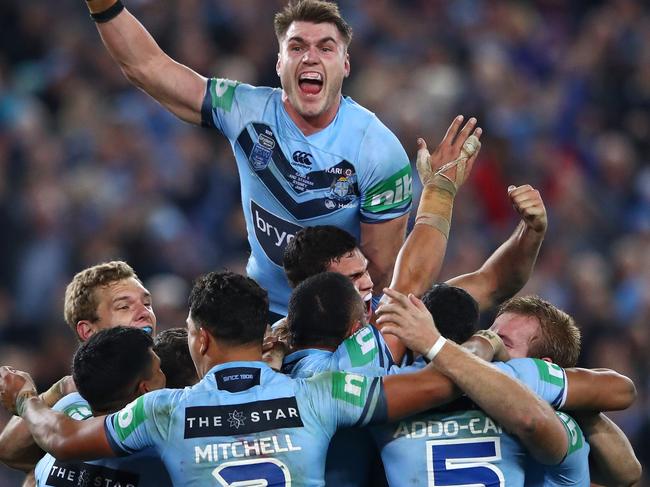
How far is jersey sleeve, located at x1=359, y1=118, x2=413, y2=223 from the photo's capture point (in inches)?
215

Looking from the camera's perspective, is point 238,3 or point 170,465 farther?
point 238,3

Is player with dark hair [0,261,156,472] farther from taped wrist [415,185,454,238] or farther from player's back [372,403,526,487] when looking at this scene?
player's back [372,403,526,487]

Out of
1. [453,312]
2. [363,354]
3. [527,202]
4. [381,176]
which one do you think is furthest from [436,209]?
[363,354]

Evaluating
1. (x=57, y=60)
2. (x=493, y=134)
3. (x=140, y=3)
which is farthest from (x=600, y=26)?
(x=57, y=60)

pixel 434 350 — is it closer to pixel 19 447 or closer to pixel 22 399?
pixel 22 399

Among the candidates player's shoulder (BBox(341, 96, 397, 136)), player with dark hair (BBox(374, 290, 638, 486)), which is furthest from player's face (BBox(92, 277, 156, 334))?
player with dark hair (BBox(374, 290, 638, 486))

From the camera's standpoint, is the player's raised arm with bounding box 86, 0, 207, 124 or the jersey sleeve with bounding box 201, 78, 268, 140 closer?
the player's raised arm with bounding box 86, 0, 207, 124

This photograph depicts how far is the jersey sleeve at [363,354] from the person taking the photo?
450 cm

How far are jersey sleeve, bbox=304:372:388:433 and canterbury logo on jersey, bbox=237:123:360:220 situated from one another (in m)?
1.30

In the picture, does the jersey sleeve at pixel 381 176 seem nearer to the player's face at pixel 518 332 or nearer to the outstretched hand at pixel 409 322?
the player's face at pixel 518 332

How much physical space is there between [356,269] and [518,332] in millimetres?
681

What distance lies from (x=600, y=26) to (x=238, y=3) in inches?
142

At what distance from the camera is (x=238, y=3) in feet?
37.5

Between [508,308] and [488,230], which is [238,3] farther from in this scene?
[508,308]
